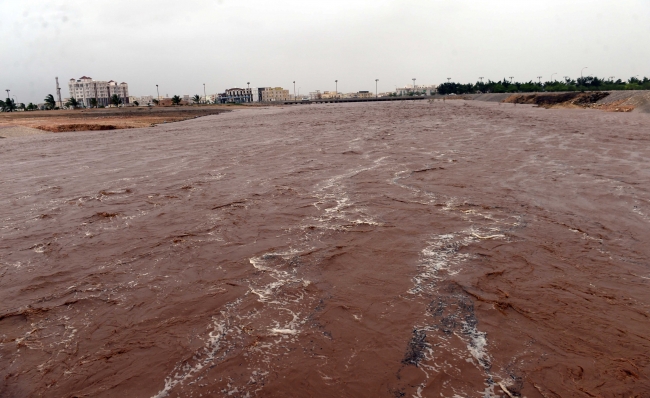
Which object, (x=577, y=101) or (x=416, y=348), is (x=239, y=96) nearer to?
(x=577, y=101)

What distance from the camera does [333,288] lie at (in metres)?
5.35

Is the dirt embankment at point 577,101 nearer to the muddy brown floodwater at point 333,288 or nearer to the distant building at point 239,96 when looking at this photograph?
the muddy brown floodwater at point 333,288

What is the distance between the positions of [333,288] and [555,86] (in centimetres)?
10380

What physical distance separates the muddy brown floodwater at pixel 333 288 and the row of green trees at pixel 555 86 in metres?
77.5

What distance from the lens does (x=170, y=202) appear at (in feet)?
32.2

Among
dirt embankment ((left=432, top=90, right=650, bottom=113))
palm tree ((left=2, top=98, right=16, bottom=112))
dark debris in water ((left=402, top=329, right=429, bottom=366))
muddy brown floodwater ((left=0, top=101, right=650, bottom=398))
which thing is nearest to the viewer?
muddy brown floodwater ((left=0, top=101, right=650, bottom=398))

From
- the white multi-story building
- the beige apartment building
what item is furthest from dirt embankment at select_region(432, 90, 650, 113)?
the white multi-story building

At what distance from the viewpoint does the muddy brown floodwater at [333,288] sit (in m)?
3.78

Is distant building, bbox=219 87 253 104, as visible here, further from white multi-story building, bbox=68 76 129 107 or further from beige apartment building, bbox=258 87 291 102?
white multi-story building, bbox=68 76 129 107

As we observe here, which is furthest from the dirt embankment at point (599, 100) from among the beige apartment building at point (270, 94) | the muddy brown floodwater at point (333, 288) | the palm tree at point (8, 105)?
the beige apartment building at point (270, 94)

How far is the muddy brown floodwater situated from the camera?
12.4ft

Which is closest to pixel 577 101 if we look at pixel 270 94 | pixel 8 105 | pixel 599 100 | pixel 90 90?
pixel 599 100

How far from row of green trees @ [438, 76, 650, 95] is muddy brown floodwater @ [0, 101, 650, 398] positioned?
77.5 meters

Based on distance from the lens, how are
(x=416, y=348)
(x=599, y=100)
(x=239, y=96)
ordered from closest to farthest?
(x=416, y=348) → (x=599, y=100) → (x=239, y=96)
